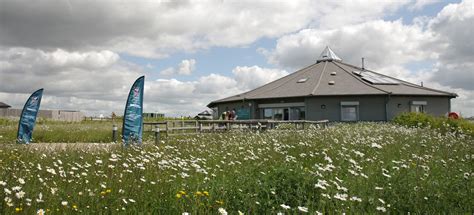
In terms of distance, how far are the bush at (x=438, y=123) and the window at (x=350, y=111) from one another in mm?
7747

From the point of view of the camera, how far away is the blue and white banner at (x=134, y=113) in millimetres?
16141

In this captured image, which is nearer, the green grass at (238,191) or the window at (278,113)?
the green grass at (238,191)

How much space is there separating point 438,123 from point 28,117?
71.5 feet

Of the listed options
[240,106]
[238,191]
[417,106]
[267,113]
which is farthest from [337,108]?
[238,191]

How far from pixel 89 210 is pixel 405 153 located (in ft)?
28.7

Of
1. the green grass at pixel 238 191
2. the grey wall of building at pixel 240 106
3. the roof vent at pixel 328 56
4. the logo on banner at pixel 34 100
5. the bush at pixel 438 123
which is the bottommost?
the green grass at pixel 238 191

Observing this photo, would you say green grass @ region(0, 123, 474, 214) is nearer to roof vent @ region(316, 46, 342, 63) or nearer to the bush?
the bush

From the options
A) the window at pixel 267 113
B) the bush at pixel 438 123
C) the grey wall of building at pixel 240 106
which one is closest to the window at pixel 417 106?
the bush at pixel 438 123

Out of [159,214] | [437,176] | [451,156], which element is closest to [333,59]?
[451,156]

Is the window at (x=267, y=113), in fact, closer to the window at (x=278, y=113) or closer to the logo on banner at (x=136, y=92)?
the window at (x=278, y=113)

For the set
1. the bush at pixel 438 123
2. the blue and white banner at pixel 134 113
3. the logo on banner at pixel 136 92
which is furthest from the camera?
the bush at pixel 438 123

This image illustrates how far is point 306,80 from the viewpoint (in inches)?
1652

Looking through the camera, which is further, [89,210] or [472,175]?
[472,175]

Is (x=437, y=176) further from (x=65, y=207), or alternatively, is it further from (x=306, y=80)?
(x=306, y=80)
